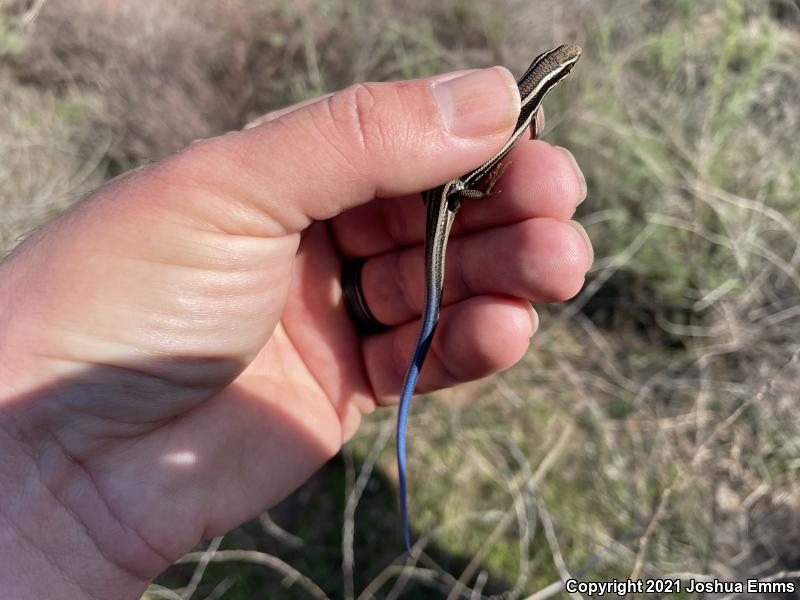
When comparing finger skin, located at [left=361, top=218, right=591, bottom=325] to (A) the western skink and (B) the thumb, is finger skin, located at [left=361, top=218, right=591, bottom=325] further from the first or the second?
(B) the thumb

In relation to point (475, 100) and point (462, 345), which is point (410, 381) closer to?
point (462, 345)

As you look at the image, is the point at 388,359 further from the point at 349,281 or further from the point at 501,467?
the point at 501,467

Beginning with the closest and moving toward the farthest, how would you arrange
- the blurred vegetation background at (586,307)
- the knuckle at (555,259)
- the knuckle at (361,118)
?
the knuckle at (361,118) < the knuckle at (555,259) < the blurred vegetation background at (586,307)

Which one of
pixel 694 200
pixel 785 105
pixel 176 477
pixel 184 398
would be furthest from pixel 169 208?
pixel 785 105

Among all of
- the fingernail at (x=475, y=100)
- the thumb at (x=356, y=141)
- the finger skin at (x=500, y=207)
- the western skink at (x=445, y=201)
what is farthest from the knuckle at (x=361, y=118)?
the finger skin at (x=500, y=207)

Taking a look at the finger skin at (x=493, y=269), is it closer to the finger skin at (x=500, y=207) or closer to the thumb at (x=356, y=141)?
the finger skin at (x=500, y=207)

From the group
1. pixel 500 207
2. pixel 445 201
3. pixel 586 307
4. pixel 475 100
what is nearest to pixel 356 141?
pixel 475 100
